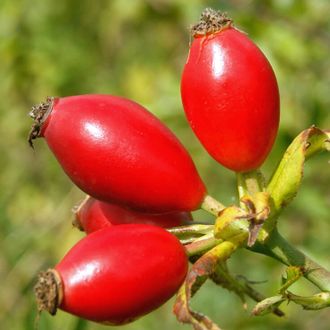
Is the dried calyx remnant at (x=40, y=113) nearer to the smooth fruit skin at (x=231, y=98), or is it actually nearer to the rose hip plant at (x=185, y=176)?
the rose hip plant at (x=185, y=176)

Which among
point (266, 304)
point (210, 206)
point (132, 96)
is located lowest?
point (132, 96)

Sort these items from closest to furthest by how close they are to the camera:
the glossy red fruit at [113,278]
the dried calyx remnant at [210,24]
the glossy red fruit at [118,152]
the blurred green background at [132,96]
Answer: the glossy red fruit at [113,278], the glossy red fruit at [118,152], the dried calyx remnant at [210,24], the blurred green background at [132,96]

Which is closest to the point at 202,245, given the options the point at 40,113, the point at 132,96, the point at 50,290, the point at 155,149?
the point at 155,149

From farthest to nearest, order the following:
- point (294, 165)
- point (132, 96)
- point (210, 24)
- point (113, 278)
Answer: point (132, 96), point (210, 24), point (294, 165), point (113, 278)

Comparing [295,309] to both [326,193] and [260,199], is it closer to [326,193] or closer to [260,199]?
[326,193]

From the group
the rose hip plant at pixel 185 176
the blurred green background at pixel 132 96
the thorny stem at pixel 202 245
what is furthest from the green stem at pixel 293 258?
the blurred green background at pixel 132 96

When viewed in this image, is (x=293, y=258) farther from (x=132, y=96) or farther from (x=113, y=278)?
(x=132, y=96)

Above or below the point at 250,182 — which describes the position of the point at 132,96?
below

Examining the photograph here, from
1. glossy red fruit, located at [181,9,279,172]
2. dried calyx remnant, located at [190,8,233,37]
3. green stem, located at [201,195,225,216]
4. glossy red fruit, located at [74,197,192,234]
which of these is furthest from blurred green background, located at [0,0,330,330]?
dried calyx remnant, located at [190,8,233,37]

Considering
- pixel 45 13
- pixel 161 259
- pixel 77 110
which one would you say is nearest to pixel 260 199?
pixel 161 259
